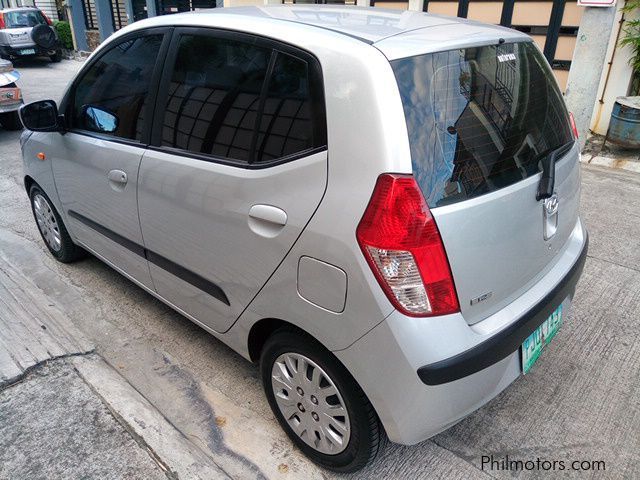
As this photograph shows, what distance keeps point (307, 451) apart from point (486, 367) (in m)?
0.86

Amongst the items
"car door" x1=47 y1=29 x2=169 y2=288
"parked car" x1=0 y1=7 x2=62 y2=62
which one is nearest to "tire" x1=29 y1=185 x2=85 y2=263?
"car door" x1=47 y1=29 x2=169 y2=288

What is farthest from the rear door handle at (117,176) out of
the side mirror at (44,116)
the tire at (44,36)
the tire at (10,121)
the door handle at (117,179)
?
the tire at (44,36)

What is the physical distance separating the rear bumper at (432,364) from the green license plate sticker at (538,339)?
6 centimetres

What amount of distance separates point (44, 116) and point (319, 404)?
242cm

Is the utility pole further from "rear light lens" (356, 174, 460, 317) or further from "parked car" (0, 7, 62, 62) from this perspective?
"parked car" (0, 7, 62, 62)

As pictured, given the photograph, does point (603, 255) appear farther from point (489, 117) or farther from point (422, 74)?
point (422, 74)

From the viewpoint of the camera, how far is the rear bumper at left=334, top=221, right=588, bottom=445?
1613mm

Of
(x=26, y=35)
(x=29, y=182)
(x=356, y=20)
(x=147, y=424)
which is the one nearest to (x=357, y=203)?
(x=356, y=20)

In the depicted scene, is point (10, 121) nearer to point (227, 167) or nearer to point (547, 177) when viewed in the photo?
point (227, 167)

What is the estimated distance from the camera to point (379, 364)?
1.67m

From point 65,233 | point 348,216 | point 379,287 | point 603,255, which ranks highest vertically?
point 348,216

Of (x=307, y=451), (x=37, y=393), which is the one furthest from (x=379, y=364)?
(x=37, y=393)

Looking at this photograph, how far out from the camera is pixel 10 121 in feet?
27.6

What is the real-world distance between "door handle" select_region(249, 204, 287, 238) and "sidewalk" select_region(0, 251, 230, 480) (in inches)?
40.4
